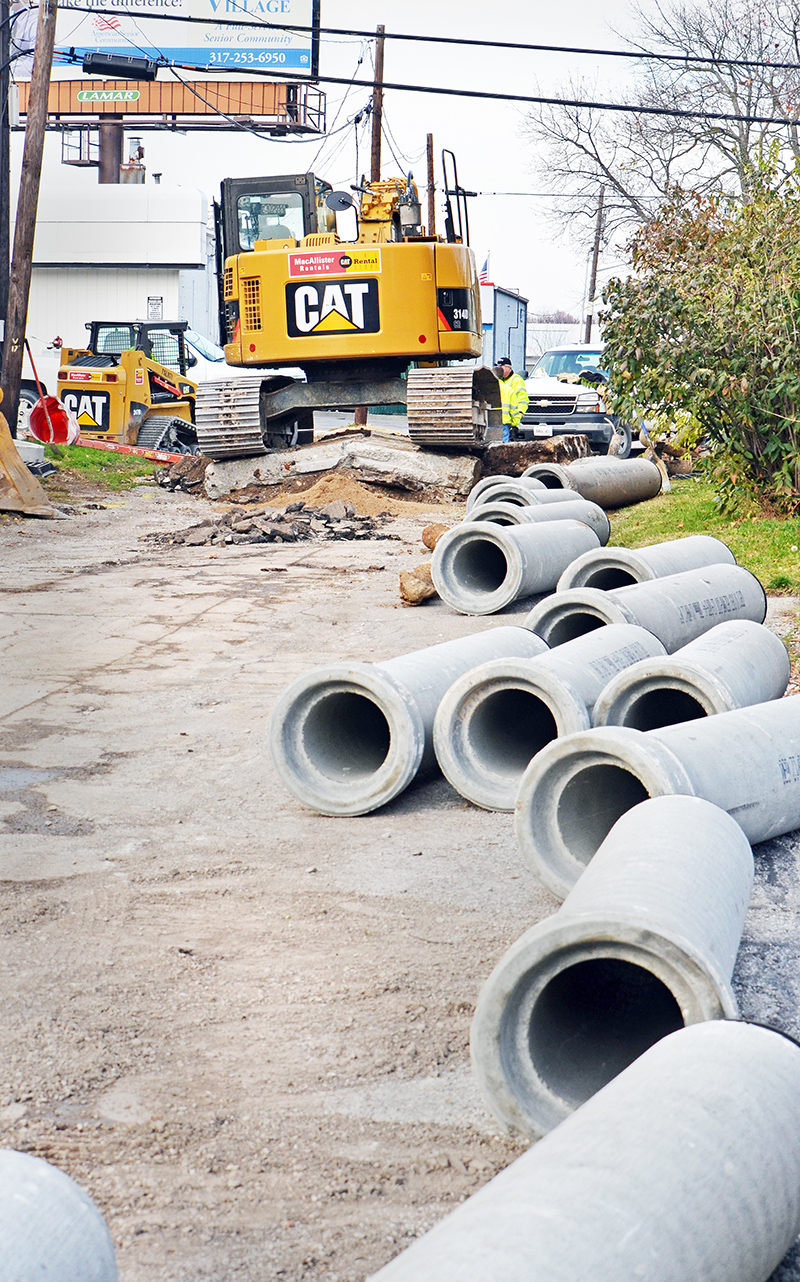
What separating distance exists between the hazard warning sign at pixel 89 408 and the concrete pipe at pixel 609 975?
2228 cm

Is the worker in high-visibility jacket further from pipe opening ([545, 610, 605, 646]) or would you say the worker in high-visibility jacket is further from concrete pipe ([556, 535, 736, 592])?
pipe opening ([545, 610, 605, 646])

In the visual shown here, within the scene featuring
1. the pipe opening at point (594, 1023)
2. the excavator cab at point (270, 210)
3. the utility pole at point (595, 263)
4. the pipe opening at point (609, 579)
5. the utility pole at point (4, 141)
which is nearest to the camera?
the pipe opening at point (594, 1023)

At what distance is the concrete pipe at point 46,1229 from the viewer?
64.0 inches

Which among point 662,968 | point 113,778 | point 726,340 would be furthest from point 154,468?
point 662,968

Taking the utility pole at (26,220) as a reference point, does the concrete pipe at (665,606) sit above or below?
below

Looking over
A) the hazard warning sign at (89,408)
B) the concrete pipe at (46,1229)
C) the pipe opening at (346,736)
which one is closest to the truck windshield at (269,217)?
the hazard warning sign at (89,408)

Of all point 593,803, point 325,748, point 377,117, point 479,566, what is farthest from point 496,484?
point 377,117

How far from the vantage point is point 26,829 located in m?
4.53

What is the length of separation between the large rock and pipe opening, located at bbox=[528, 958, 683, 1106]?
13559 millimetres

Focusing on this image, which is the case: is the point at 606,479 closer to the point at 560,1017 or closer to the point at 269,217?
the point at 269,217

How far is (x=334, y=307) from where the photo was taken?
52.0 feet

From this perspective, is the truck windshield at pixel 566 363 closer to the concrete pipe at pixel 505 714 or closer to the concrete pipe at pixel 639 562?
the concrete pipe at pixel 639 562

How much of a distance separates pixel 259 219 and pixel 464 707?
1377 cm

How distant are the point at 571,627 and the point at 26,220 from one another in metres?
16.2
